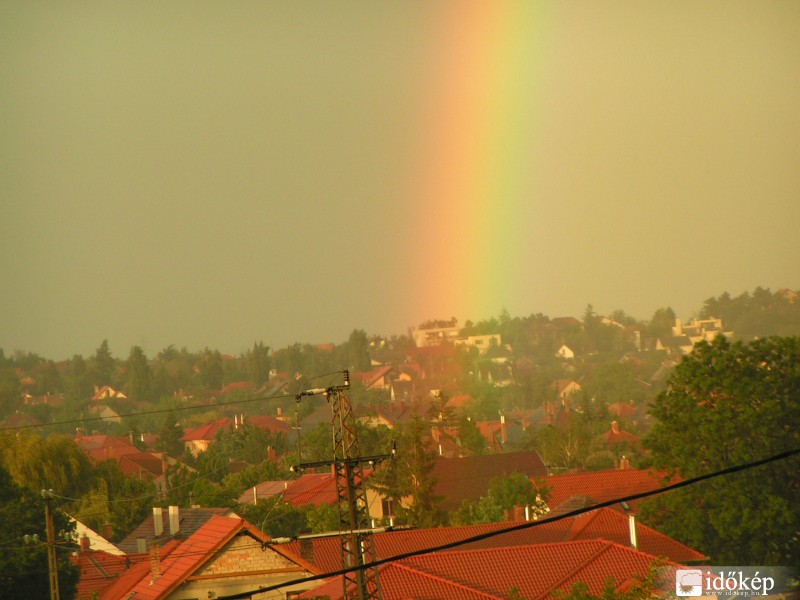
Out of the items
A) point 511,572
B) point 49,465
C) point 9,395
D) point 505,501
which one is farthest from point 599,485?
point 9,395

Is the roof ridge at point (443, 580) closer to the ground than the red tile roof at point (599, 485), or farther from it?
farther from it

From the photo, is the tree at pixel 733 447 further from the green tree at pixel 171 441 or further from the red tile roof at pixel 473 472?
the green tree at pixel 171 441

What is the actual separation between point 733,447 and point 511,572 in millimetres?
12435

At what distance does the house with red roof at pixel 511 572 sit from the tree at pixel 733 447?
8.80m

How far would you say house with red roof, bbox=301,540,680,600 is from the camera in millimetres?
21922

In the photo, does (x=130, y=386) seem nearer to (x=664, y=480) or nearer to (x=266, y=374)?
(x=266, y=374)

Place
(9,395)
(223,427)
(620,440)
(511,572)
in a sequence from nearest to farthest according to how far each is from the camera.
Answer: (511,572)
(620,440)
(223,427)
(9,395)

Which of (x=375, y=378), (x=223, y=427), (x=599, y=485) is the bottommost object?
(x=599, y=485)

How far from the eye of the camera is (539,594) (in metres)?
22.3

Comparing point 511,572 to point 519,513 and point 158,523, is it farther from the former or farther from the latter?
point 158,523

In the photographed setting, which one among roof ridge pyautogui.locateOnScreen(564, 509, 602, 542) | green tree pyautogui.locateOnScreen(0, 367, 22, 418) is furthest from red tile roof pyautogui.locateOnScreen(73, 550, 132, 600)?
green tree pyautogui.locateOnScreen(0, 367, 22, 418)

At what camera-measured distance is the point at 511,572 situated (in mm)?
22984

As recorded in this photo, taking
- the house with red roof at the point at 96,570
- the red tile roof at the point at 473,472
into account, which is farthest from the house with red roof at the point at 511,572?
the red tile roof at the point at 473,472

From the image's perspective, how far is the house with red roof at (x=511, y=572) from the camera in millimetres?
21922
